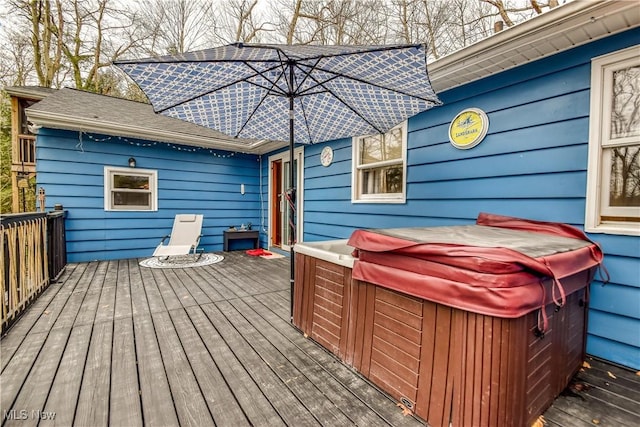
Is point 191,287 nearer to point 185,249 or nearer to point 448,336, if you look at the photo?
point 185,249

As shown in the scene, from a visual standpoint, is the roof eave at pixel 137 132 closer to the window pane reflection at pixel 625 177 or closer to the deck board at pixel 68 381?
the deck board at pixel 68 381

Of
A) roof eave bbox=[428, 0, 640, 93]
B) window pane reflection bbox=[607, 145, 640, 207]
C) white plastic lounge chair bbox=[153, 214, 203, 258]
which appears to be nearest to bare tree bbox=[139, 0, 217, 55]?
white plastic lounge chair bbox=[153, 214, 203, 258]

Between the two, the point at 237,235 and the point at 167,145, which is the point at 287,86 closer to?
the point at 167,145

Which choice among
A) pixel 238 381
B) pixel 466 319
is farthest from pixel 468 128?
pixel 238 381

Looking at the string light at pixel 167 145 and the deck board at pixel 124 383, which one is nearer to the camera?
the deck board at pixel 124 383

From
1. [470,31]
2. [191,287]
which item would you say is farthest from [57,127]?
[470,31]

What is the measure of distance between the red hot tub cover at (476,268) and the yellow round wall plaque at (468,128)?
1.29 meters

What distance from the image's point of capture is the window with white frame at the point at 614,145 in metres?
1.87

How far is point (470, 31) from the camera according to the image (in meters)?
6.17

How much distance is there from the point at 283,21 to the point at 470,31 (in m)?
5.24

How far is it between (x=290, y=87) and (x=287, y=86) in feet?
0.99

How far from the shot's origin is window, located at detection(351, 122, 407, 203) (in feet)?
11.2

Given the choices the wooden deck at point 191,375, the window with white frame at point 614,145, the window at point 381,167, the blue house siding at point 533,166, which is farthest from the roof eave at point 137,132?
the window with white frame at point 614,145

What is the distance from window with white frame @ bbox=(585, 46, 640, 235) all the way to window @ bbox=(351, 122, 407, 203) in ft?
5.35
